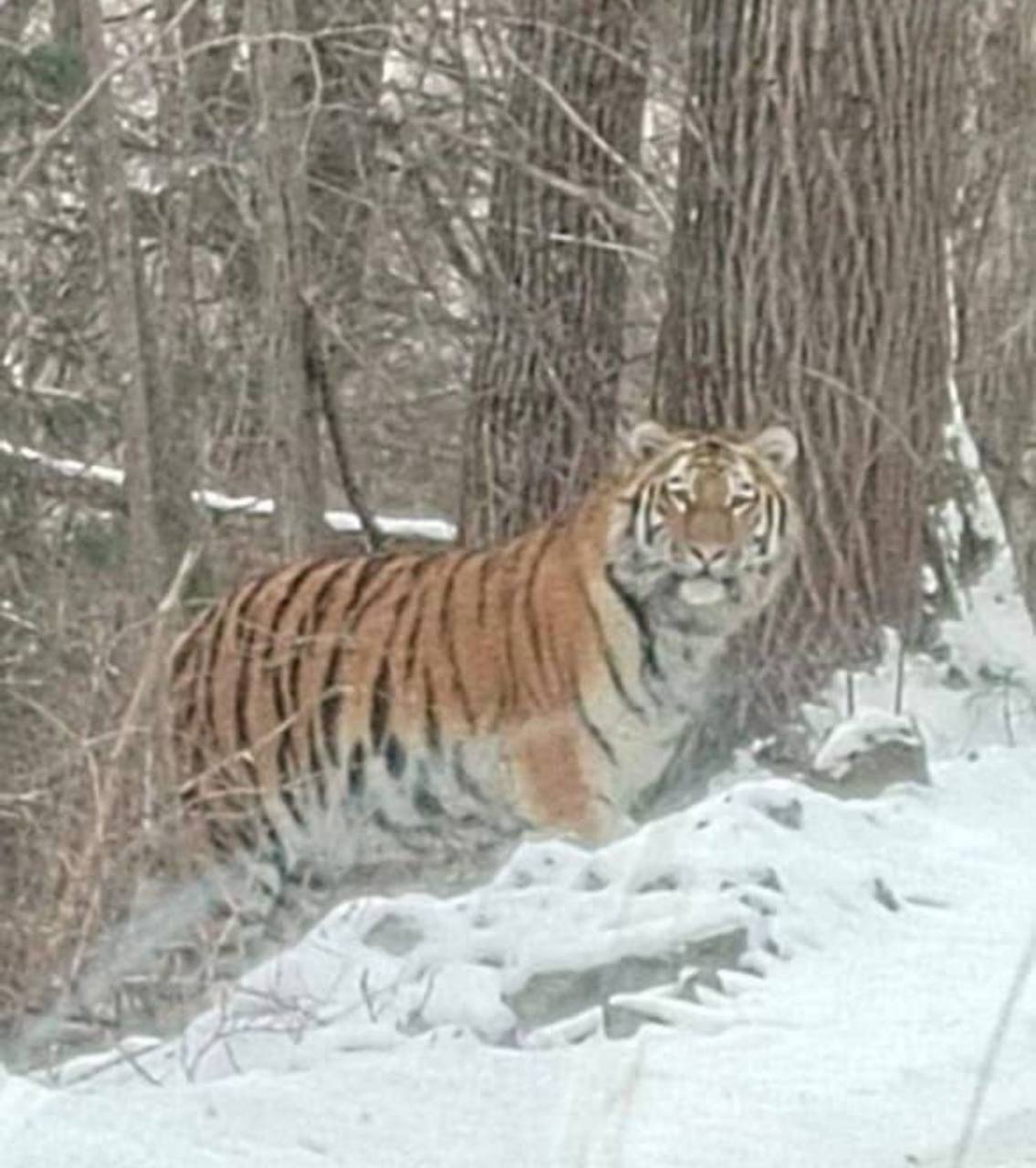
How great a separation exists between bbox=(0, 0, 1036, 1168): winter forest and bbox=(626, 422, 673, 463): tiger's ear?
0.44 m

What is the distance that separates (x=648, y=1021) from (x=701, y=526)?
126 inches

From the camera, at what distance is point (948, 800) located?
605 centimetres

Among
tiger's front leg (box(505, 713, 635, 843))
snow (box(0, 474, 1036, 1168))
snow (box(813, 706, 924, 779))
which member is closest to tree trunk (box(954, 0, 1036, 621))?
tiger's front leg (box(505, 713, 635, 843))

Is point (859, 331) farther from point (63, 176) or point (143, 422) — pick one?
point (63, 176)

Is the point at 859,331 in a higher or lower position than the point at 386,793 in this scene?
higher

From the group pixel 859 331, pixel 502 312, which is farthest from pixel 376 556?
pixel 502 312

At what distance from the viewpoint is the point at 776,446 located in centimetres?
772

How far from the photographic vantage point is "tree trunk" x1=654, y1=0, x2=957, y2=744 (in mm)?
7984

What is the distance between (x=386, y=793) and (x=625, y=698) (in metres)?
0.62

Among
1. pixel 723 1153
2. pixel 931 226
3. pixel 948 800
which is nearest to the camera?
pixel 723 1153

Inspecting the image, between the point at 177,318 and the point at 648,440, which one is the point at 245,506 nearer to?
the point at 177,318

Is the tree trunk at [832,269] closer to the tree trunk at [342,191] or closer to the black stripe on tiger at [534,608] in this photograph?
the black stripe on tiger at [534,608]

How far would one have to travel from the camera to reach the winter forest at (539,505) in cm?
437

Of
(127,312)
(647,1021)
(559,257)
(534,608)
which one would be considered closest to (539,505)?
(559,257)
